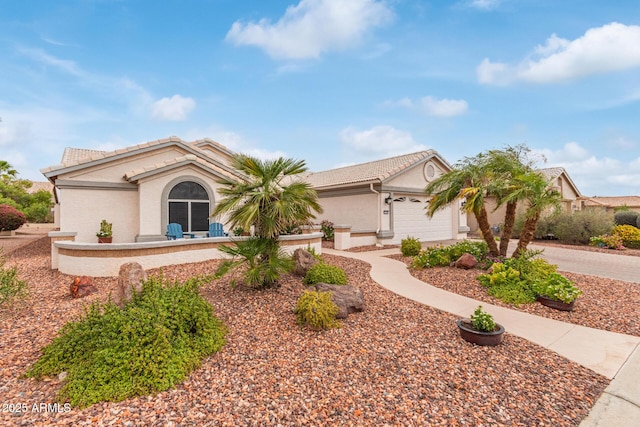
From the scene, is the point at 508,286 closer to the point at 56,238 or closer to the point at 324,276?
the point at 324,276

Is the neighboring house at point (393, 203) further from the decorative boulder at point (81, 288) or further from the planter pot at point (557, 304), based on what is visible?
the decorative boulder at point (81, 288)

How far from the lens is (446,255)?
31.6 ft

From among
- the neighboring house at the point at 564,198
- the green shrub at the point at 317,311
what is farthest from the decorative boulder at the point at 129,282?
the neighboring house at the point at 564,198

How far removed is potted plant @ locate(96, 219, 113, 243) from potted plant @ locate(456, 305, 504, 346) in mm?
12174

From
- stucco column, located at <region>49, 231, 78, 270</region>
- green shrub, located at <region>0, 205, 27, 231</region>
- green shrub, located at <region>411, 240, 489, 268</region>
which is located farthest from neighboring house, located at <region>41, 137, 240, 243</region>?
green shrub, located at <region>0, 205, 27, 231</region>

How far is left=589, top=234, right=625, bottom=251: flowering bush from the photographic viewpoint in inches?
565

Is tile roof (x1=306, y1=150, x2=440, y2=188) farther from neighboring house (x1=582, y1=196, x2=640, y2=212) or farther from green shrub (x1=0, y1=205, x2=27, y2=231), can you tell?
neighboring house (x1=582, y1=196, x2=640, y2=212)

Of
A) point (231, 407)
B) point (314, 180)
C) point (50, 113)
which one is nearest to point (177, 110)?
point (50, 113)

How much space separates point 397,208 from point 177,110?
41.3 feet

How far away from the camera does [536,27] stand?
374 inches

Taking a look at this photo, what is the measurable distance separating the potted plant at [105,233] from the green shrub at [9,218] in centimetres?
1358

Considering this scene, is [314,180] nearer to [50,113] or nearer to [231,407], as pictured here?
[50,113]

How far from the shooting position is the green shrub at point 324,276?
21.4 feet

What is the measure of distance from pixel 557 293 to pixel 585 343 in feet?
5.21
